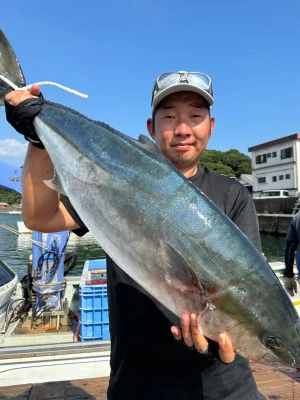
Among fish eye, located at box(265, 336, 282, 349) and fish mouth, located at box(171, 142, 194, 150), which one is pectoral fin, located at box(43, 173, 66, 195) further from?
fish eye, located at box(265, 336, 282, 349)

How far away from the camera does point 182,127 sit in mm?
2064

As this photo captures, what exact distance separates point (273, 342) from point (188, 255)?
0.53 metres

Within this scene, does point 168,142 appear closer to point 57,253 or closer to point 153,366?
point 153,366

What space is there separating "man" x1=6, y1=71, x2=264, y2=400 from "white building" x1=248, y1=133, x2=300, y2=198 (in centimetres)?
4276

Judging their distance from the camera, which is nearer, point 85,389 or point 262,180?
point 85,389

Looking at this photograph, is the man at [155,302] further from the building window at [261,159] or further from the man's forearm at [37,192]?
the building window at [261,159]

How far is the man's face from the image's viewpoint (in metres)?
2.09

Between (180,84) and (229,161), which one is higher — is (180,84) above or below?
below

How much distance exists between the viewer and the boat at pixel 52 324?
4527mm

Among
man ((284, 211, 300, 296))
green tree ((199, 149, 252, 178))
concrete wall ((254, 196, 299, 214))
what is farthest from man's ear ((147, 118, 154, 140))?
green tree ((199, 149, 252, 178))

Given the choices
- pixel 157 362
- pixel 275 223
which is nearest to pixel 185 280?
pixel 157 362

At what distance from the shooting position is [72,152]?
1.96 m

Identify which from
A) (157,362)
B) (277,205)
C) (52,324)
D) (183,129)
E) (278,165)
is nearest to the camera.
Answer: (157,362)

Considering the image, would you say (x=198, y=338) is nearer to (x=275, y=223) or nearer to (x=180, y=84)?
(x=180, y=84)
